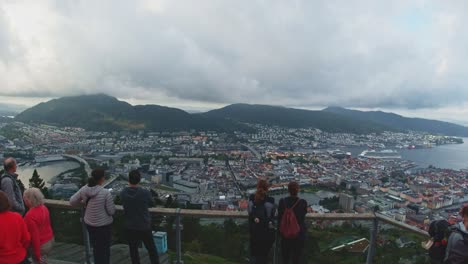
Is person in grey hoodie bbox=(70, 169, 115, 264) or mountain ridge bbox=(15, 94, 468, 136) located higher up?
mountain ridge bbox=(15, 94, 468, 136)

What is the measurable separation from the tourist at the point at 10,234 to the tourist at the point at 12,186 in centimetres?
72

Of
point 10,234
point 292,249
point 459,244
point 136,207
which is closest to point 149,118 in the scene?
point 136,207

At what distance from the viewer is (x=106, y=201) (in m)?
3.24

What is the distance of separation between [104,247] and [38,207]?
36.7 inches

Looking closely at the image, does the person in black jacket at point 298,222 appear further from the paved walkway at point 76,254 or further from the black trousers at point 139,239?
the paved walkway at point 76,254

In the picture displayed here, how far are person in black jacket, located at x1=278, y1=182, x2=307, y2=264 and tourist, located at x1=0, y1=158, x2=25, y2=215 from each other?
2793 millimetres

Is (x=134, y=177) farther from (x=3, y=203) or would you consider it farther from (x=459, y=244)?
(x=459, y=244)

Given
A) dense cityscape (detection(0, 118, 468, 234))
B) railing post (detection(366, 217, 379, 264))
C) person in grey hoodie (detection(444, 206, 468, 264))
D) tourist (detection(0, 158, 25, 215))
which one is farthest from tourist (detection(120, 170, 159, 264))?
dense cityscape (detection(0, 118, 468, 234))

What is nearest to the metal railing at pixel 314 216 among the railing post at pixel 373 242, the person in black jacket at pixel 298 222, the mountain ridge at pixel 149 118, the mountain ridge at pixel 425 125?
the railing post at pixel 373 242

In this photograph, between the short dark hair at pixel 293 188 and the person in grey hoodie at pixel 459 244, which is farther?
the short dark hair at pixel 293 188

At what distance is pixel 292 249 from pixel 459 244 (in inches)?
63.1

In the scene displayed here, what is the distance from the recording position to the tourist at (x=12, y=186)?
3.01m

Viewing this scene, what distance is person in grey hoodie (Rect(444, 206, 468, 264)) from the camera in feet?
7.88

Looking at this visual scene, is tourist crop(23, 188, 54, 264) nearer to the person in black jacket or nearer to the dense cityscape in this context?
the person in black jacket
